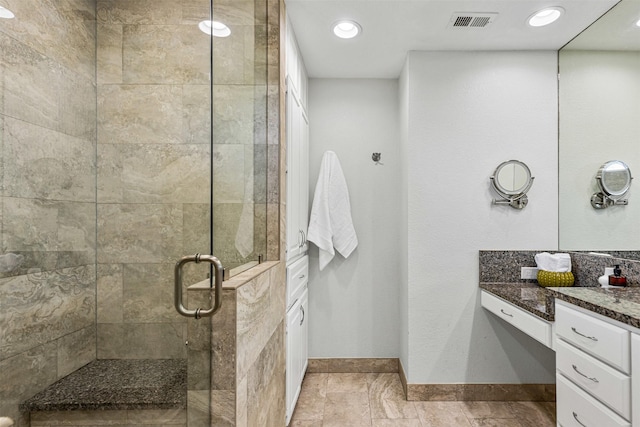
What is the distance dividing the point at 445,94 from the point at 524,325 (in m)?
1.57

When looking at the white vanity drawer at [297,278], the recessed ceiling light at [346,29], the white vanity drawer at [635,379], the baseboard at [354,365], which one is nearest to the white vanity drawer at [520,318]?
the white vanity drawer at [635,379]

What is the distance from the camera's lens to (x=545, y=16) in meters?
2.13

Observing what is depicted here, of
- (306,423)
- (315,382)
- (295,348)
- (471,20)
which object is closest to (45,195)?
(295,348)

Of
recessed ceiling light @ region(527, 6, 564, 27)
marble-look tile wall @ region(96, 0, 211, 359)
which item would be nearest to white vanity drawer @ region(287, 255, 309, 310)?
marble-look tile wall @ region(96, 0, 211, 359)

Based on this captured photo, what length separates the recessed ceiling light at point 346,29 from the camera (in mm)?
2193

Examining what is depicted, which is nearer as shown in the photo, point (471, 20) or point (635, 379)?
point (635, 379)

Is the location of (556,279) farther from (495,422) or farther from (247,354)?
(247,354)

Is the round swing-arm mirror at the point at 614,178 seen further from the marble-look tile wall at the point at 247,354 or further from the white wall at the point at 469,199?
the marble-look tile wall at the point at 247,354

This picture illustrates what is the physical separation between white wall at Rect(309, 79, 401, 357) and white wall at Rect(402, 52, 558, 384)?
1.61ft

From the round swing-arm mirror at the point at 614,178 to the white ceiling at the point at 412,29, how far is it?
89 centimetres

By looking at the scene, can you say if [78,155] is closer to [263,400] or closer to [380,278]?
[263,400]

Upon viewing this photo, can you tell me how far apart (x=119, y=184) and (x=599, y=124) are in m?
2.60

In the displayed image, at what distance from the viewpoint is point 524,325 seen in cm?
195

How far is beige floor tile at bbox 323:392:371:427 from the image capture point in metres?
2.25
